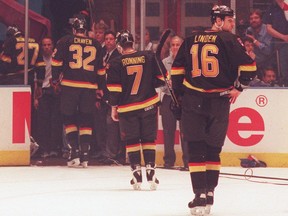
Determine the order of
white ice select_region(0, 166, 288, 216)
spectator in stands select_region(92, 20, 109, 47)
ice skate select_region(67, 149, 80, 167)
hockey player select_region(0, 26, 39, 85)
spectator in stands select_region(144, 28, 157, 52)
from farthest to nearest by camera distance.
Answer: spectator in stands select_region(92, 20, 109, 47) → spectator in stands select_region(144, 28, 157, 52) → hockey player select_region(0, 26, 39, 85) → ice skate select_region(67, 149, 80, 167) → white ice select_region(0, 166, 288, 216)

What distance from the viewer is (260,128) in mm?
Answer: 11789

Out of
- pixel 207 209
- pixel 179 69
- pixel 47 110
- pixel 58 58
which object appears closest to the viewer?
pixel 207 209

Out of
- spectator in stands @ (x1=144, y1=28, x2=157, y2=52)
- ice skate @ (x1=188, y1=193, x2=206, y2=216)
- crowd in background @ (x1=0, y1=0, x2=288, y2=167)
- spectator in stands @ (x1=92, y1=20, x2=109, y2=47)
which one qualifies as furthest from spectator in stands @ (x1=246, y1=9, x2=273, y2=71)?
ice skate @ (x1=188, y1=193, x2=206, y2=216)

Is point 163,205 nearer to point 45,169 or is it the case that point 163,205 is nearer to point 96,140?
point 45,169

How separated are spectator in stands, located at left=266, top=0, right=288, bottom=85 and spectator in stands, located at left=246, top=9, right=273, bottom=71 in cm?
8

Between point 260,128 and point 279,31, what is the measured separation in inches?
54.7

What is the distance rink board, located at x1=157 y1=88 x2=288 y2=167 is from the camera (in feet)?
38.5

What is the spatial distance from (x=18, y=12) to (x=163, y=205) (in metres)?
5.44

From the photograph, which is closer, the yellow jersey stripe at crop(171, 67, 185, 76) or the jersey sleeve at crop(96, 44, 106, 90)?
the yellow jersey stripe at crop(171, 67, 185, 76)

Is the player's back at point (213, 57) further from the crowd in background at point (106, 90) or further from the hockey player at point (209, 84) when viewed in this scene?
the crowd in background at point (106, 90)

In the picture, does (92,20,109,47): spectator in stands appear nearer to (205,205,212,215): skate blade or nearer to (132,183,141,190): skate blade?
(132,183,141,190): skate blade

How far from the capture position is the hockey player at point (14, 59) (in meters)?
12.2

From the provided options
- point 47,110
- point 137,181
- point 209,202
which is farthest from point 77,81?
point 209,202

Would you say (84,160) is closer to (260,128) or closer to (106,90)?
(106,90)
